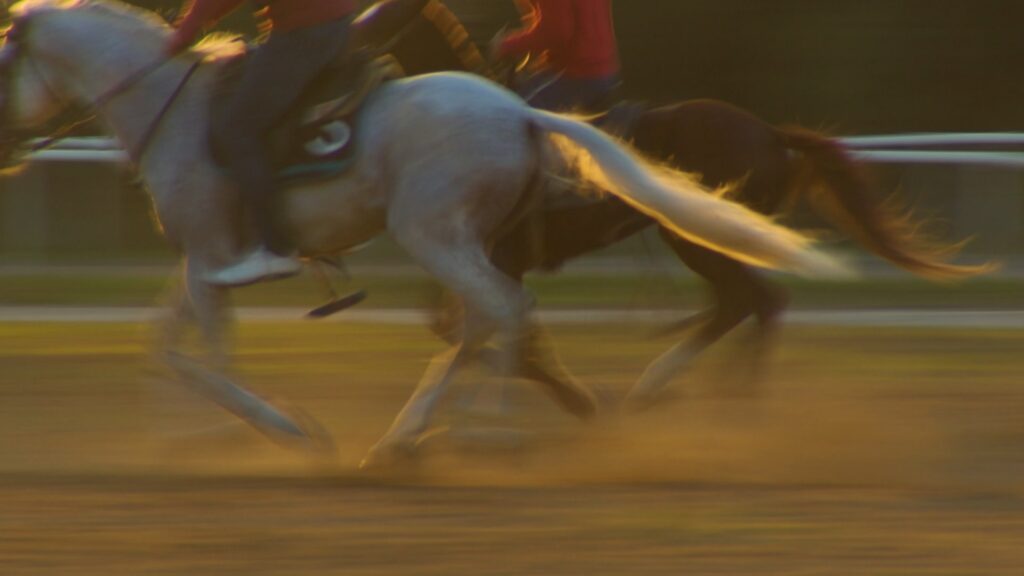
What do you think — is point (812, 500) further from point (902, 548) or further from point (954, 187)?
point (954, 187)

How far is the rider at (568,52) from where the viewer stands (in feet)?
26.9

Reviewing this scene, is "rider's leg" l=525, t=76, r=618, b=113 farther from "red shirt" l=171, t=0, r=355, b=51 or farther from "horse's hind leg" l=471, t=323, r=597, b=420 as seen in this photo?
"red shirt" l=171, t=0, r=355, b=51

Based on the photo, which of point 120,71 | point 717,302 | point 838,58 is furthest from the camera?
point 838,58

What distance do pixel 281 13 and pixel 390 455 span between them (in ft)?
5.34

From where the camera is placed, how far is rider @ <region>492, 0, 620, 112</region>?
8203 mm

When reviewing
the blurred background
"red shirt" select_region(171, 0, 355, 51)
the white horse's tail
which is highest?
"red shirt" select_region(171, 0, 355, 51)

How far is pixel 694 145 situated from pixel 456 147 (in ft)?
4.77

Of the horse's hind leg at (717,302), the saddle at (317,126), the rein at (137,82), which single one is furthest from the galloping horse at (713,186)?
the rein at (137,82)

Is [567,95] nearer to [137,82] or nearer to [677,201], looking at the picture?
[677,201]

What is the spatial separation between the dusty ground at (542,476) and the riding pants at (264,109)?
3.18 ft

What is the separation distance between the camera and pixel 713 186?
827 centimetres

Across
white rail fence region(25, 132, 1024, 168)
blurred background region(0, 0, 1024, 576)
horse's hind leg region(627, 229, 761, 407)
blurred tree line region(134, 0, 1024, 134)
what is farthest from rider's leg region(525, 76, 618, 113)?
blurred tree line region(134, 0, 1024, 134)

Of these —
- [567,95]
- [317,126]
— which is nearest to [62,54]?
[317,126]

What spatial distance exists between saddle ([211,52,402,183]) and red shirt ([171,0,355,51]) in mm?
167
